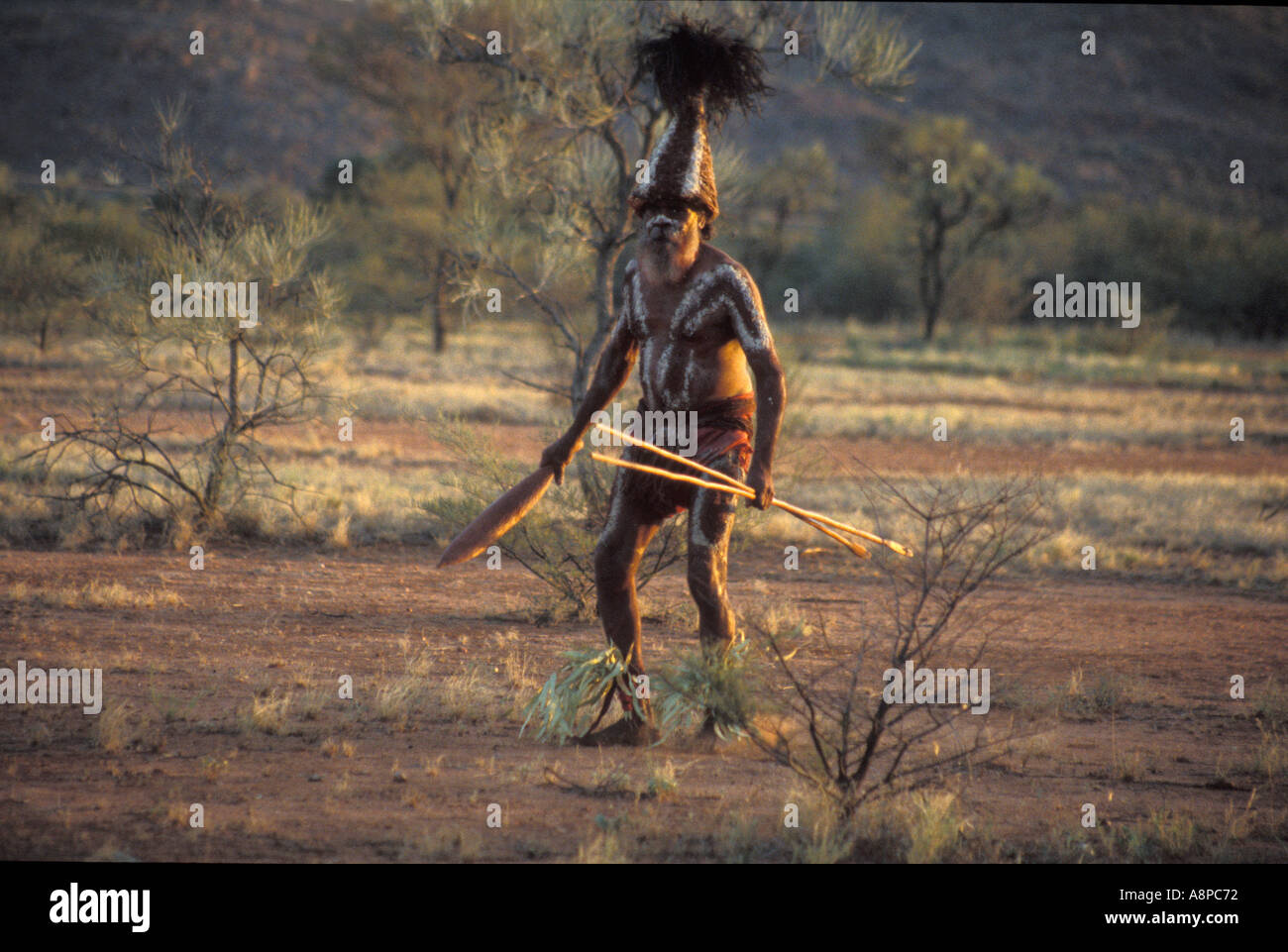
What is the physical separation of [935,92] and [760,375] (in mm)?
87745

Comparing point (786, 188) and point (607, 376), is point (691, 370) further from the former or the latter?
point (786, 188)

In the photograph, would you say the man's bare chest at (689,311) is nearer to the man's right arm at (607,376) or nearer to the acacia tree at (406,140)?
the man's right arm at (607,376)

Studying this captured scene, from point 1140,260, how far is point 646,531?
43.4 metres

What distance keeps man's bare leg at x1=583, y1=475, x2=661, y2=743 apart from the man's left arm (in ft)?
1.91

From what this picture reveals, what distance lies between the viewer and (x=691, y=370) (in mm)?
5137

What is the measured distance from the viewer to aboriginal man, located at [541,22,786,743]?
16.5 feet

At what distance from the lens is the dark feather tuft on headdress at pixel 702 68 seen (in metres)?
5.23

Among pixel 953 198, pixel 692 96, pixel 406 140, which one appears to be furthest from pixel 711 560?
pixel 953 198

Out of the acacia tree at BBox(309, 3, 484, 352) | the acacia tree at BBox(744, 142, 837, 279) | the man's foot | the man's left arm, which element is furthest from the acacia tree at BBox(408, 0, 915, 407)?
the acacia tree at BBox(744, 142, 837, 279)

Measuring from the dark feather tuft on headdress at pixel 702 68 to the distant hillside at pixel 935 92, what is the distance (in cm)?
4220

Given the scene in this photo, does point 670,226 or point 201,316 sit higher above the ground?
point 201,316

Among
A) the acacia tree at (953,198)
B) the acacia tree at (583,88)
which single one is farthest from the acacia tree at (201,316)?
the acacia tree at (953,198)

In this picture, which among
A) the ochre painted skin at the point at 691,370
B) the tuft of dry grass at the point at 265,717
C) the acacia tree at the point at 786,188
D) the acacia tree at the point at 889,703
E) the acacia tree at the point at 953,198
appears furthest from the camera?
the acacia tree at the point at 786,188

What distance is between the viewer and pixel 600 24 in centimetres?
891
